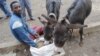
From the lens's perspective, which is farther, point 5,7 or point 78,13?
point 5,7

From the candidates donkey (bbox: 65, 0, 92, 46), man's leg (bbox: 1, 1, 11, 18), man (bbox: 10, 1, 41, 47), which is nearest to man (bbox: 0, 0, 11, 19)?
man's leg (bbox: 1, 1, 11, 18)

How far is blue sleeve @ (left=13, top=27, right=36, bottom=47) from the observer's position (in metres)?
7.15

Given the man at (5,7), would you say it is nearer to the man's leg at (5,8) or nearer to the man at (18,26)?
the man's leg at (5,8)

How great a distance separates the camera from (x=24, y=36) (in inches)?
286

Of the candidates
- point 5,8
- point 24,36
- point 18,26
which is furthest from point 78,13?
point 5,8

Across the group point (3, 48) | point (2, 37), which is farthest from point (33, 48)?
point (2, 37)

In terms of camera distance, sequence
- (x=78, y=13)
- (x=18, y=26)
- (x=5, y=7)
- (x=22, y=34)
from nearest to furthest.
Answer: (x=18, y=26), (x=22, y=34), (x=78, y=13), (x=5, y=7)

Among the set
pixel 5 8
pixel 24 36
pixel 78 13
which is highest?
pixel 78 13

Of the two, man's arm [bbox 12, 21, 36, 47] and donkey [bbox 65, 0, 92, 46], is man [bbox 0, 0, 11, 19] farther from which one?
man's arm [bbox 12, 21, 36, 47]

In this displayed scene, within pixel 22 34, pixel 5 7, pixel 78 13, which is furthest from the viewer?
pixel 5 7

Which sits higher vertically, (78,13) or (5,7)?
(78,13)

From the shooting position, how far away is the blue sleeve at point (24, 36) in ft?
23.5

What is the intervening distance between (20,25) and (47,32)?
725mm

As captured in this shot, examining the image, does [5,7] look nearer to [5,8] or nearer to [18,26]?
[5,8]
